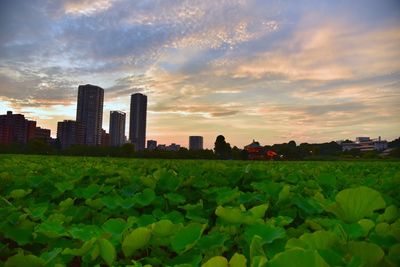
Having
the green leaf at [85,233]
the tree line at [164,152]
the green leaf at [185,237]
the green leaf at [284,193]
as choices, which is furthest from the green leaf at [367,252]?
the tree line at [164,152]

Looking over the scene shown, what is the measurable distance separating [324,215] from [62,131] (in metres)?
130

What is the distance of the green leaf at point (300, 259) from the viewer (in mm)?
658

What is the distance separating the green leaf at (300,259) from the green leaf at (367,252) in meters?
Answer: 0.27

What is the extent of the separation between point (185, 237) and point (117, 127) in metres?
121

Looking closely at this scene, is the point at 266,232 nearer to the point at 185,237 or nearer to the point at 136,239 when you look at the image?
the point at 185,237

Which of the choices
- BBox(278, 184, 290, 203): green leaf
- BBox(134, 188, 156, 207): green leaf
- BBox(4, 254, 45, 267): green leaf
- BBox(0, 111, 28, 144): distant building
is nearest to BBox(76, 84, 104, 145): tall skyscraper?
BBox(0, 111, 28, 144): distant building

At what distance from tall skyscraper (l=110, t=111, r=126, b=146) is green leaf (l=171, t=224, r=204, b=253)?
115023mm

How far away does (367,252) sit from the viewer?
890mm

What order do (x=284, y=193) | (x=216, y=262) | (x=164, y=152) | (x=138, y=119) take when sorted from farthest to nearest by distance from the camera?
(x=138, y=119) → (x=164, y=152) → (x=284, y=193) → (x=216, y=262)

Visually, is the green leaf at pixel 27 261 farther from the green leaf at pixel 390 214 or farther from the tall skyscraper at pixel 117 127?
the tall skyscraper at pixel 117 127

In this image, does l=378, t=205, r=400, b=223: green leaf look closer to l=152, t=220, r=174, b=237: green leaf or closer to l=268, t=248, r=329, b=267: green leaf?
l=152, t=220, r=174, b=237: green leaf

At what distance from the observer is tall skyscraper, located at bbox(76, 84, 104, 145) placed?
112m

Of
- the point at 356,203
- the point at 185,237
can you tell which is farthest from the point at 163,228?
the point at 356,203

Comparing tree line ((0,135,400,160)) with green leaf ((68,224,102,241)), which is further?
tree line ((0,135,400,160))
